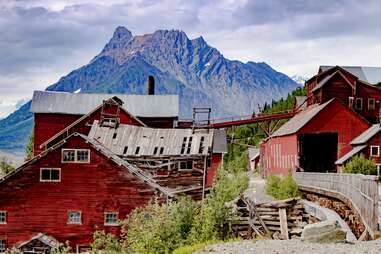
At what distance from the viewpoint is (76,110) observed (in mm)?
70875

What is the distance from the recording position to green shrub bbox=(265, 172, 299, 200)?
152ft

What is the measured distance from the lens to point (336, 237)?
70.5 ft

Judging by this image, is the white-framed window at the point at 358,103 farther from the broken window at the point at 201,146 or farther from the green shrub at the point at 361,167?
the broken window at the point at 201,146

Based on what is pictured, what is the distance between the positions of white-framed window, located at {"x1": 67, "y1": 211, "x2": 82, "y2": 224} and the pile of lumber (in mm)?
14022

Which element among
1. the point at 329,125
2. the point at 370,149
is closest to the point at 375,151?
the point at 370,149

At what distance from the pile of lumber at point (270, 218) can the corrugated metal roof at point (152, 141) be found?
13.5 metres

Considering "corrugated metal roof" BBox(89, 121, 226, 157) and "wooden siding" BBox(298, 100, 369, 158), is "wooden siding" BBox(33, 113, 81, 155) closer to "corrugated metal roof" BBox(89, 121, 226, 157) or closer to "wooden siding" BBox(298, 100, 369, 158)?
"corrugated metal roof" BBox(89, 121, 226, 157)

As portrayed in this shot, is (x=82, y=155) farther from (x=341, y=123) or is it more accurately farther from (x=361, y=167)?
(x=341, y=123)

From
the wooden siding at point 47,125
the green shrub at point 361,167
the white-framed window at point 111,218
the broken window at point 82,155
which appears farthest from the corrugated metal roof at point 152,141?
the wooden siding at point 47,125

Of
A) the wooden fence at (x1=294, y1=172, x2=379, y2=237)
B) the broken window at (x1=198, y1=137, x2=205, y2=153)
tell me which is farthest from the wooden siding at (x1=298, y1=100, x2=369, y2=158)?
the broken window at (x1=198, y1=137, x2=205, y2=153)

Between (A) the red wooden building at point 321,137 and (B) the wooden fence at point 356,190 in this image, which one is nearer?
(B) the wooden fence at point 356,190

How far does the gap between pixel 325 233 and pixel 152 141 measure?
29417mm

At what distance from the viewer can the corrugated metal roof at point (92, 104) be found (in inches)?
2763

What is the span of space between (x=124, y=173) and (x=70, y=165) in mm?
3865
